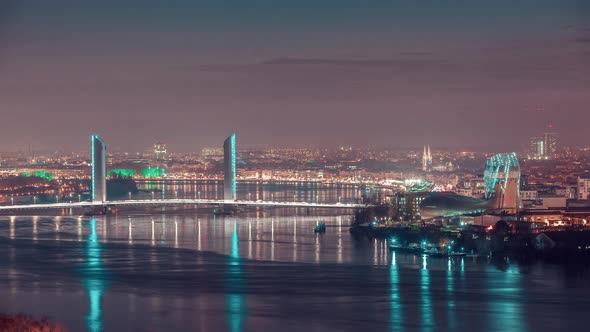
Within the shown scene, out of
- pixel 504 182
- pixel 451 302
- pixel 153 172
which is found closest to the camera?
pixel 451 302

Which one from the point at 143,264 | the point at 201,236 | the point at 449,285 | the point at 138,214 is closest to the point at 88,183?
the point at 138,214

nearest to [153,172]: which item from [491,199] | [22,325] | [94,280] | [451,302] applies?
[491,199]

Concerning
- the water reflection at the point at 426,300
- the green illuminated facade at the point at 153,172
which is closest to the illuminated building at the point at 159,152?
the green illuminated facade at the point at 153,172

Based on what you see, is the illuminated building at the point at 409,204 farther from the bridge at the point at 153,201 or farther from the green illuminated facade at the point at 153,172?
the green illuminated facade at the point at 153,172

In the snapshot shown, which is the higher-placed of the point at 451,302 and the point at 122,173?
the point at 122,173

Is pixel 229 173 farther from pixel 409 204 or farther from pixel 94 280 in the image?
pixel 94 280

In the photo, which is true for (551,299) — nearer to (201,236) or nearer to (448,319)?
(448,319)

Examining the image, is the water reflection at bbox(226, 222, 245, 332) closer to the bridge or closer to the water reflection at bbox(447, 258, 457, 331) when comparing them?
the water reflection at bbox(447, 258, 457, 331)

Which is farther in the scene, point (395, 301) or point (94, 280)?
point (94, 280)
